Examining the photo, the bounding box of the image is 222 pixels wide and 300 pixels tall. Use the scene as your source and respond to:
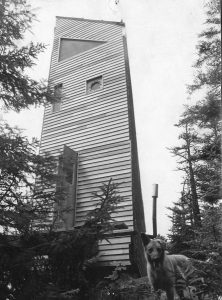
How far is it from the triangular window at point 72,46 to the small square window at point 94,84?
226 centimetres

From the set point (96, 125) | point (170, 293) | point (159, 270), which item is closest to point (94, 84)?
point (96, 125)

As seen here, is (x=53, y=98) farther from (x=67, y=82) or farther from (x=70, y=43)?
(x=70, y=43)

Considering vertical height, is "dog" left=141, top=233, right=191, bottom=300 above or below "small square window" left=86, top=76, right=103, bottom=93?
below

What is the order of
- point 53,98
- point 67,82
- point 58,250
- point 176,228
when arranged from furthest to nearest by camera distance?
1. point 176,228
2. point 67,82
3. point 53,98
4. point 58,250

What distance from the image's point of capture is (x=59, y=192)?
548 cm

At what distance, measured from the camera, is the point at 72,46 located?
53.9 feet

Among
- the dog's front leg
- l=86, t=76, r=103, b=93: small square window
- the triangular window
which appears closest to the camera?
the dog's front leg

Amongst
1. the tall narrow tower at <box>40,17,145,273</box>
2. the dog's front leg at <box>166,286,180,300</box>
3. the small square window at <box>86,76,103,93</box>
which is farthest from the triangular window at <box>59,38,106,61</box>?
the dog's front leg at <box>166,286,180,300</box>

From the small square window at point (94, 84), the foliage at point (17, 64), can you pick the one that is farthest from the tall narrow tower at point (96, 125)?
the foliage at point (17, 64)

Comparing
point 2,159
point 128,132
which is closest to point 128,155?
point 128,132

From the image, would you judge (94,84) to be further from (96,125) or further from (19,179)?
(19,179)

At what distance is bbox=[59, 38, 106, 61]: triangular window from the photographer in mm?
15812

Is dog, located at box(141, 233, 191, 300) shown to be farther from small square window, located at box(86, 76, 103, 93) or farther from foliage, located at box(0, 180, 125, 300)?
small square window, located at box(86, 76, 103, 93)

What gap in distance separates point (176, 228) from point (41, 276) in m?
13.1
